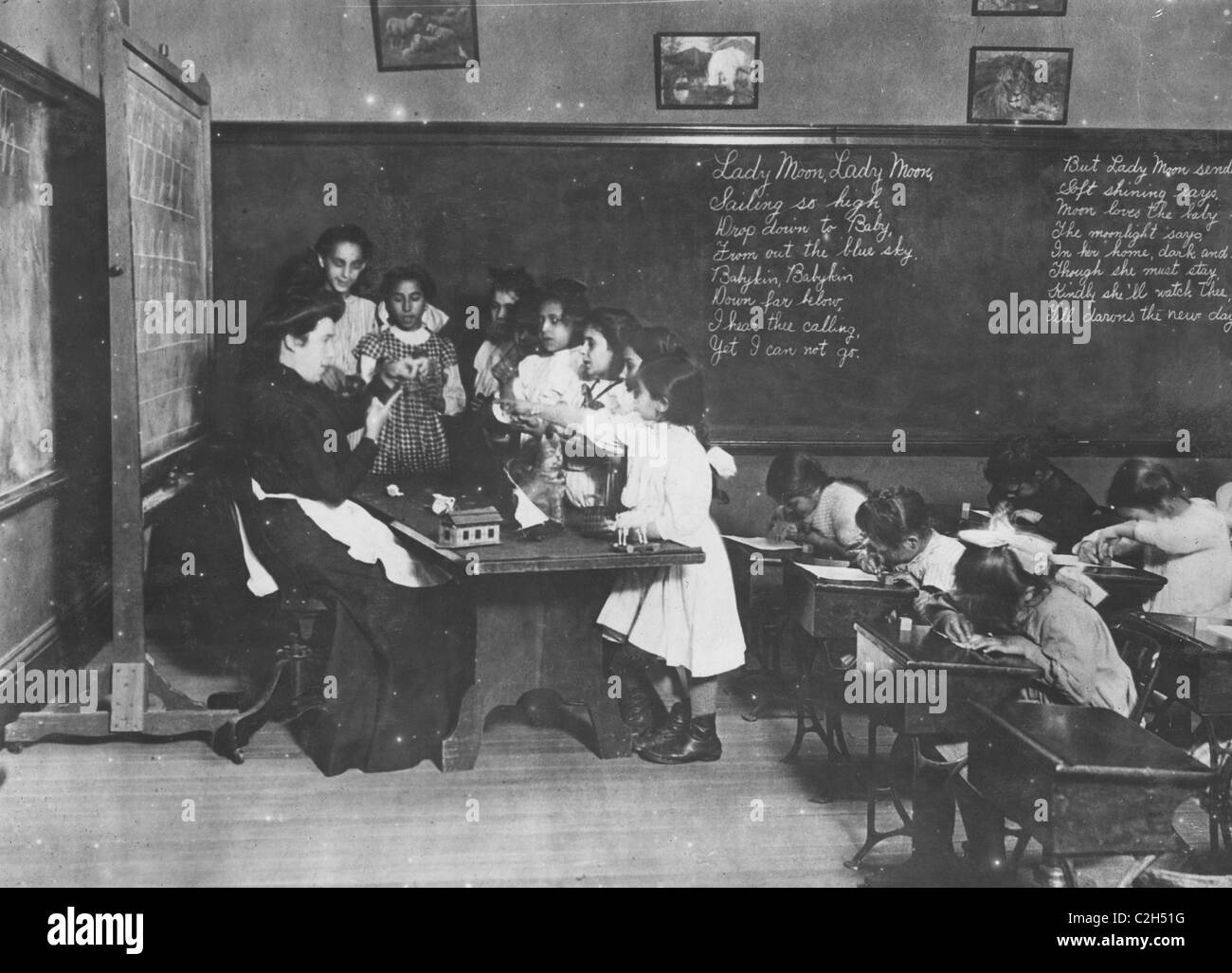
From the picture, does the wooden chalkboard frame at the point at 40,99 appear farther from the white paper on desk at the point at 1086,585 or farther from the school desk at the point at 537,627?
the white paper on desk at the point at 1086,585

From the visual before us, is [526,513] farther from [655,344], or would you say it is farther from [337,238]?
[337,238]

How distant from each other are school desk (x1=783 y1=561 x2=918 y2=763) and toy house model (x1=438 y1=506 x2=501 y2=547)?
1.01 meters

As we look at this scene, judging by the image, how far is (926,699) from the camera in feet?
10.3

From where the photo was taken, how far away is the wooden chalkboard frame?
10.0ft

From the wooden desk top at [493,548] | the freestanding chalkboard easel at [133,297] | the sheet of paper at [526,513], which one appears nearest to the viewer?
the freestanding chalkboard easel at [133,297]

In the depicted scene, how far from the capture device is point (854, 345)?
3537 mm

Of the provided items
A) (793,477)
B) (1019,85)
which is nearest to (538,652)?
(793,477)

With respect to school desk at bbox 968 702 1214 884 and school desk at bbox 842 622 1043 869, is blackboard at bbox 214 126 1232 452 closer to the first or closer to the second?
school desk at bbox 842 622 1043 869

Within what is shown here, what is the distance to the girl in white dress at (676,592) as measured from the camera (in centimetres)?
333

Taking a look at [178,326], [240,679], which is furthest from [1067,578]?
[178,326]

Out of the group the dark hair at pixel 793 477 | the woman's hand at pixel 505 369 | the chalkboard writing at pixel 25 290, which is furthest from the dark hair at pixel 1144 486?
the chalkboard writing at pixel 25 290

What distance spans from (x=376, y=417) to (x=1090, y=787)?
2.33 meters

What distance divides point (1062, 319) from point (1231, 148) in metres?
0.77

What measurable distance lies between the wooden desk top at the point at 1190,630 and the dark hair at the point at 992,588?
37cm
